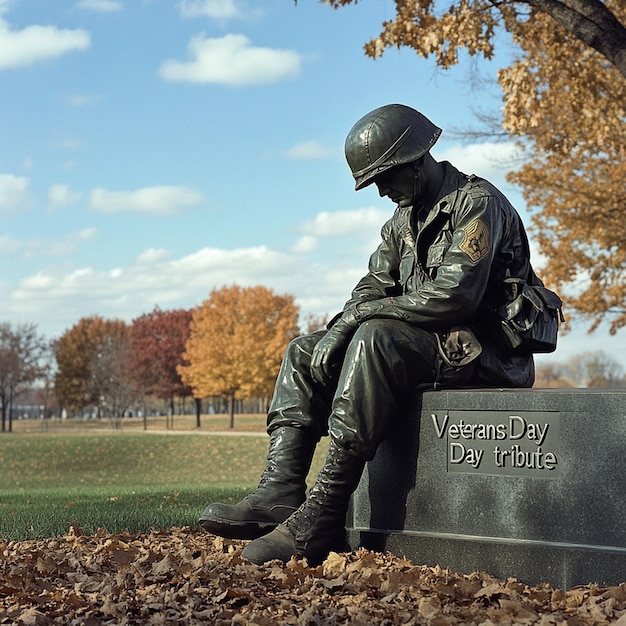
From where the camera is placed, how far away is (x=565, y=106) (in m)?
15.2

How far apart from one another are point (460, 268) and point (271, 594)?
75.5 inches

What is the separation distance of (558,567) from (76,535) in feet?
11.0

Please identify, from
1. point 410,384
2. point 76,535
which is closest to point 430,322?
point 410,384

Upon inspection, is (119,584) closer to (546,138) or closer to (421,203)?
(421,203)

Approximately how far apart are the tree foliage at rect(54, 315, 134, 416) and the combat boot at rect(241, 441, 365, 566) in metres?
48.6

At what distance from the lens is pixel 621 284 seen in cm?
1855

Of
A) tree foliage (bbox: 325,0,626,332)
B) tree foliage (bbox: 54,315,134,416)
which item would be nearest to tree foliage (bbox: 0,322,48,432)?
tree foliage (bbox: 54,315,134,416)

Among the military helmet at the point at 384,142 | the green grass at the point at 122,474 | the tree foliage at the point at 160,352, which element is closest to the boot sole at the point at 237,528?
the military helmet at the point at 384,142

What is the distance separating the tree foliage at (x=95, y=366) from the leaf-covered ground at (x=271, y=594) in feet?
159

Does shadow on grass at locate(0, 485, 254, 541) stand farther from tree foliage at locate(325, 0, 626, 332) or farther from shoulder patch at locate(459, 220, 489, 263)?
tree foliage at locate(325, 0, 626, 332)

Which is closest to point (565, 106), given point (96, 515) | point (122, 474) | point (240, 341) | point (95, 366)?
point (96, 515)

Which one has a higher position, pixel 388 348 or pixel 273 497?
pixel 388 348

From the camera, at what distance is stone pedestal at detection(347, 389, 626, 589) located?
427cm

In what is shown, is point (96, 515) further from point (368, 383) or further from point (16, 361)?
point (16, 361)
